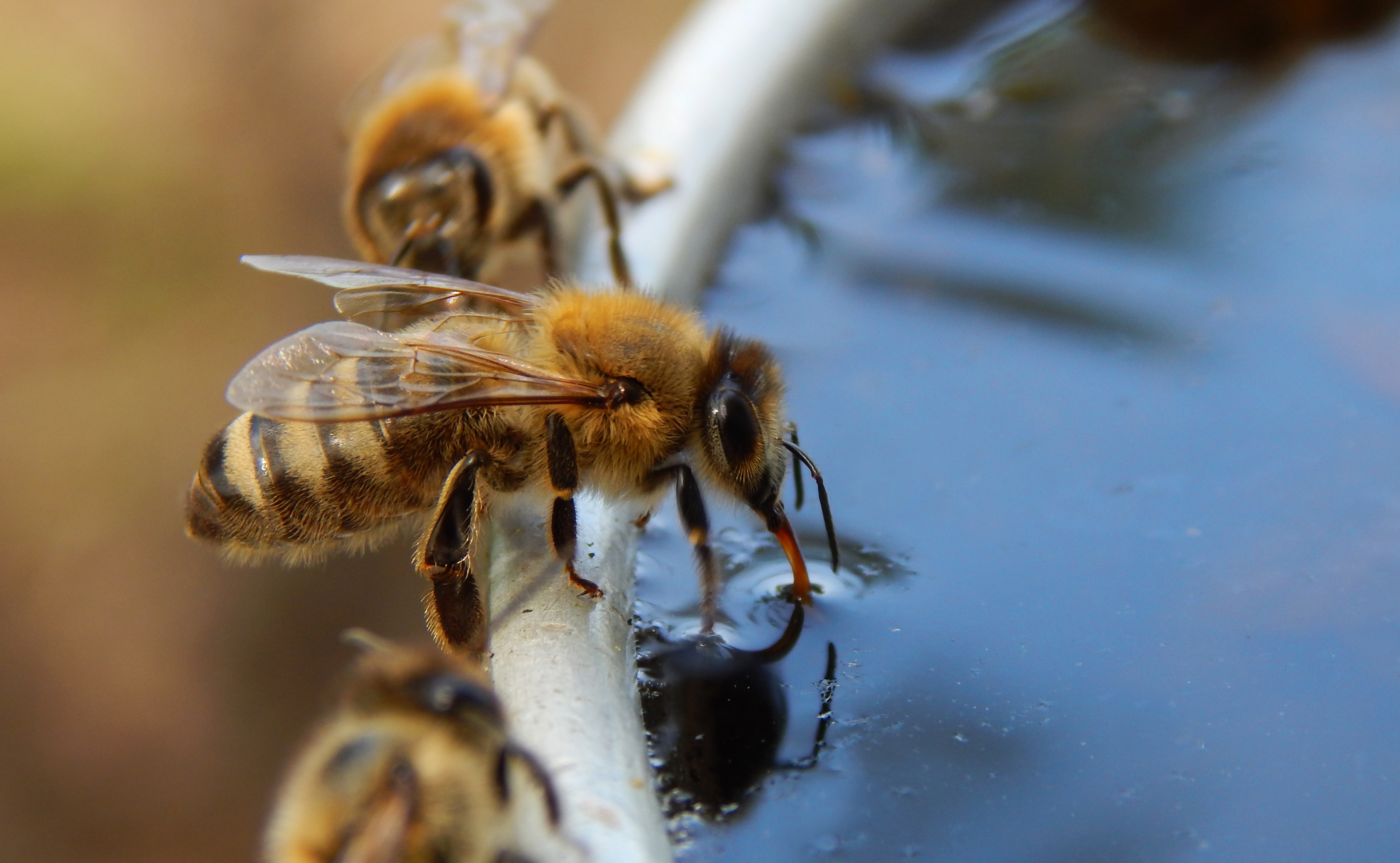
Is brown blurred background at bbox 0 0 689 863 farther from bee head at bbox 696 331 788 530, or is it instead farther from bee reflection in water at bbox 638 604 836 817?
bee reflection in water at bbox 638 604 836 817

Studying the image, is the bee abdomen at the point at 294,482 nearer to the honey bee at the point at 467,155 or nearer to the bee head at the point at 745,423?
the bee head at the point at 745,423

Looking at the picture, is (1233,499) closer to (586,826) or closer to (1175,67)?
(586,826)

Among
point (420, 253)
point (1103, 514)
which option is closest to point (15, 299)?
point (420, 253)

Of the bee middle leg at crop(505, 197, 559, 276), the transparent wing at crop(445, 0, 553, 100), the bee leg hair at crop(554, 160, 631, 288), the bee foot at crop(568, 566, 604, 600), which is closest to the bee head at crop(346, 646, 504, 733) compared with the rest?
the bee foot at crop(568, 566, 604, 600)

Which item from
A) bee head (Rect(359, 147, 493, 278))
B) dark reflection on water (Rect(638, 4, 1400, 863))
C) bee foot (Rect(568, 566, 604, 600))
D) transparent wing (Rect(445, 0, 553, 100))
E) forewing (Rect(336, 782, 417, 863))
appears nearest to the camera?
forewing (Rect(336, 782, 417, 863))

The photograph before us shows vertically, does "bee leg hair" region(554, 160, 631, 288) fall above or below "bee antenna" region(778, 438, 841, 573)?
above

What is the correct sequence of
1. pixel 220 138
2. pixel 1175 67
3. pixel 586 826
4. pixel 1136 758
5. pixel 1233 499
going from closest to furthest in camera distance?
A: pixel 586 826
pixel 1136 758
pixel 1233 499
pixel 1175 67
pixel 220 138

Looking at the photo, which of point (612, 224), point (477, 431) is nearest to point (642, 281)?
point (612, 224)
